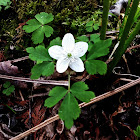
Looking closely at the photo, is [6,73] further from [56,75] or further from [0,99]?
[56,75]

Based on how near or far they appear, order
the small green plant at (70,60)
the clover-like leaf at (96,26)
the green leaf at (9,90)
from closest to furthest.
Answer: the small green plant at (70,60) < the green leaf at (9,90) < the clover-like leaf at (96,26)

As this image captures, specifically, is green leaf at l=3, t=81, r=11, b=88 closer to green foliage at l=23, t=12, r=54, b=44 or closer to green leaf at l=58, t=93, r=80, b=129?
green foliage at l=23, t=12, r=54, b=44

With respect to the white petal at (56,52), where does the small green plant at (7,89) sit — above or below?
below

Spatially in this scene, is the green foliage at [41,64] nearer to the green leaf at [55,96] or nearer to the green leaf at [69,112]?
the green leaf at [55,96]

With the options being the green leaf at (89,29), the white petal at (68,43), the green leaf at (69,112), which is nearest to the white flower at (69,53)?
the white petal at (68,43)

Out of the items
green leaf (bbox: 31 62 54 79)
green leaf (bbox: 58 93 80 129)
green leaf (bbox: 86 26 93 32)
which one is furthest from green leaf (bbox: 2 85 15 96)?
green leaf (bbox: 86 26 93 32)

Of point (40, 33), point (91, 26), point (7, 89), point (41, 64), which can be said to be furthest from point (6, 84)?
point (91, 26)
